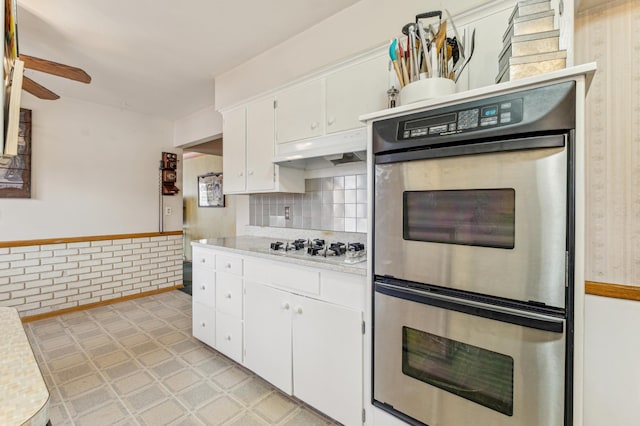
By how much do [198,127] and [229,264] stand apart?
253 centimetres

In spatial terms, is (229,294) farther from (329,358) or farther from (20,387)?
(20,387)

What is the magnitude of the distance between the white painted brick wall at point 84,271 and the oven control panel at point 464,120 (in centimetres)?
405

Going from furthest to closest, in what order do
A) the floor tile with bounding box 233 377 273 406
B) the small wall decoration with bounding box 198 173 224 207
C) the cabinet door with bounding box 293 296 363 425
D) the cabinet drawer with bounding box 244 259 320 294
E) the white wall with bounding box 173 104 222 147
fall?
the small wall decoration with bounding box 198 173 224 207 < the white wall with bounding box 173 104 222 147 < the floor tile with bounding box 233 377 273 406 < the cabinet drawer with bounding box 244 259 320 294 < the cabinet door with bounding box 293 296 363 425

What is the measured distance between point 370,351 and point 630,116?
5.15 feet

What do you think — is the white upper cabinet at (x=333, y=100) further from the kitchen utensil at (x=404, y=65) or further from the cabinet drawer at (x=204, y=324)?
the cabinet drawer at (x=204, y=324)

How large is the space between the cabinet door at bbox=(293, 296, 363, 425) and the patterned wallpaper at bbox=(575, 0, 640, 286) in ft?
3.86

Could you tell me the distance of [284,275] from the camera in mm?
1779

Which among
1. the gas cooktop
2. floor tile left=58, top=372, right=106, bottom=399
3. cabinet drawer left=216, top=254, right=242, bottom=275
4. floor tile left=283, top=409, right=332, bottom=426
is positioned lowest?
floor tile left=58, top=372, right=106, bottom=399

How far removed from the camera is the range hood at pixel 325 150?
5.81 feet

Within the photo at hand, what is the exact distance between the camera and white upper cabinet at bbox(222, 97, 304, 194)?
2.30 metres

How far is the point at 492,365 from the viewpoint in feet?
3.37

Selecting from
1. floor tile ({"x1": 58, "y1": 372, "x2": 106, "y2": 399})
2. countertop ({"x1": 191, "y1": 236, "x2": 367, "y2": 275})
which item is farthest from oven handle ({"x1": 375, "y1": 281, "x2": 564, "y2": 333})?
floor tile ({"x1": 58, "y1": 372, "x2": 106, "y2": 399})

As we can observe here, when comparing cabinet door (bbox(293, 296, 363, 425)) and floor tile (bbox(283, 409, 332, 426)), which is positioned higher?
cabinet door (bbox(293, 296, 363, 425))

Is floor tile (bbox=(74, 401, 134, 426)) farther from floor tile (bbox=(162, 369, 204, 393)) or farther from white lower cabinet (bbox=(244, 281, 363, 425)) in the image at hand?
white lower cabinet (bbox=(244, 281, 363, 425))
